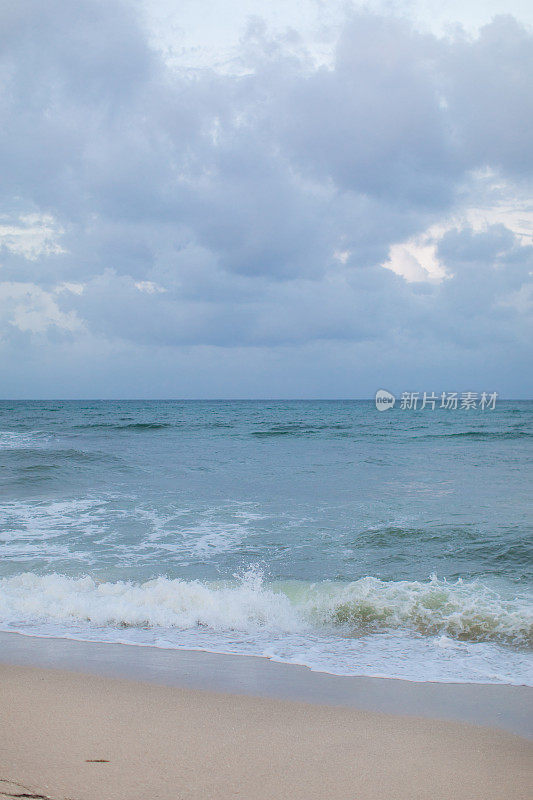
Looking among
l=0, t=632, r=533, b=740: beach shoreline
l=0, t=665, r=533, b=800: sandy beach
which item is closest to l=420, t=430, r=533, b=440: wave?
l=0, t=632, r=533, b=740: beach shoreline

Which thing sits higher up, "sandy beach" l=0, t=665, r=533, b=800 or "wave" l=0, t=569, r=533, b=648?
"sandy beach" l=0, t=665, r=533, b=800

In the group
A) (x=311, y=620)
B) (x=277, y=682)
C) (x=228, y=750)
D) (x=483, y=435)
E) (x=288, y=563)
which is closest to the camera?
(x=228, y=750)

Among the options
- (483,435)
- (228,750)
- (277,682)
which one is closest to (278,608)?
(277,682)

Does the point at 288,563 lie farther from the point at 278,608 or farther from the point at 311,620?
the point at 311,620

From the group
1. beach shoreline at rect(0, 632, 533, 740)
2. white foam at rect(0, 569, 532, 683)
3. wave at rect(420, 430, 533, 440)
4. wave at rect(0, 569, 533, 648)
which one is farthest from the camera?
wave at rect(420, 430, 533, 440)

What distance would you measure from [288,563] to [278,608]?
2001 millimetres

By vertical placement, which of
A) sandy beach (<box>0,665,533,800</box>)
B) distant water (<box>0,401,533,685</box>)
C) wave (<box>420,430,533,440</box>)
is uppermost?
wave (<box>420,430,533,440</box>)

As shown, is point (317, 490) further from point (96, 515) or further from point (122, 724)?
point (122, 724)

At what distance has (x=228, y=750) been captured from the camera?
10.6 ft

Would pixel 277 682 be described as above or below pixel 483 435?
below

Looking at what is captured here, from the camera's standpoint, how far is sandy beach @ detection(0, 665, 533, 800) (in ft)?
9.36

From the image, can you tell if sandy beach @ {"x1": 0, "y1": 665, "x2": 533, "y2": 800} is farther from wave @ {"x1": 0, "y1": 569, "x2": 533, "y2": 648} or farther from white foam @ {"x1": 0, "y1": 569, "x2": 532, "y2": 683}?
wave @ {"x1": 0, "y1": 569, "x2": 533, "y2": 648}

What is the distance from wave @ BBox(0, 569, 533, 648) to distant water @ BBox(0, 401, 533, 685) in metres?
0.02

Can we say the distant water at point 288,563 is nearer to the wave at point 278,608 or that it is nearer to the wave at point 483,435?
the wave at point 278,608
